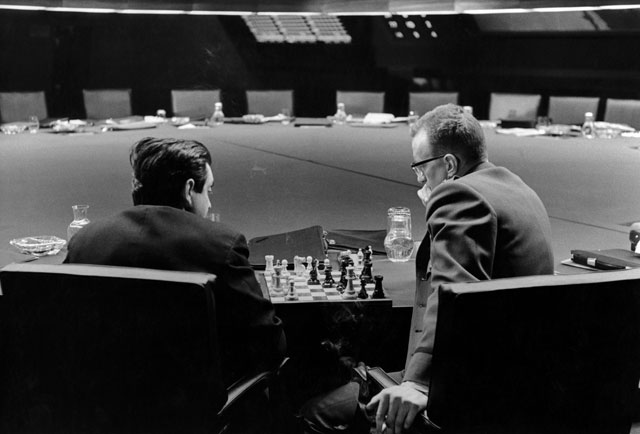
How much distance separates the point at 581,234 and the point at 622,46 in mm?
3979

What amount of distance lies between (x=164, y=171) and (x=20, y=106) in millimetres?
4455

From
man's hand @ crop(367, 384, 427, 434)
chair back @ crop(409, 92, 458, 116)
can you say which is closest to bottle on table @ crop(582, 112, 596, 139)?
chair back @ crop(409, 92, 458, 116)

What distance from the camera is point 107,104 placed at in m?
5.58

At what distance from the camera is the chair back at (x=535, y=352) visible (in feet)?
3.55

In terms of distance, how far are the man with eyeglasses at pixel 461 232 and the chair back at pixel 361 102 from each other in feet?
13.9

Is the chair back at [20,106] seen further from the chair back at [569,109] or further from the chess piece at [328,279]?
the chess piece at [328,279]

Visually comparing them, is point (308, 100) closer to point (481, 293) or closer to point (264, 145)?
point (264, 145)

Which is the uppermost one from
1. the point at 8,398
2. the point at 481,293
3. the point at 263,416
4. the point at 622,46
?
the point at 622,46

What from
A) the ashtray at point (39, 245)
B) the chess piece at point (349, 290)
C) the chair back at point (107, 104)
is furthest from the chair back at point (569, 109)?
the ashtray at point (39, 245)

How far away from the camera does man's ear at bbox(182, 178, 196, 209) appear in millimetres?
1451

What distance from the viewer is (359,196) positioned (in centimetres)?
277

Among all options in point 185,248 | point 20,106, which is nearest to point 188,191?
point 185,248

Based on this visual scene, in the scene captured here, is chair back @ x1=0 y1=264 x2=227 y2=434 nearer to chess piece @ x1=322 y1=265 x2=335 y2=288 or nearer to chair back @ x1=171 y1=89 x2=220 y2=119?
chess piece @ x1=322 y1=265 x2=335 y2=288

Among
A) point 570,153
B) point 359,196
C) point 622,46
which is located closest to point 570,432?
point 359,196
